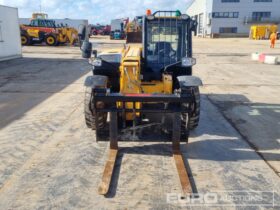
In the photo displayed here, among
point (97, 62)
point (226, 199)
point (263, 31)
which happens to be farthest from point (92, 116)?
point (263, 31)

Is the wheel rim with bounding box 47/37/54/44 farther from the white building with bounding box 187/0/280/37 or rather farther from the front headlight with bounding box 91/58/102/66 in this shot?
the white building with bounding box 187/0/280/37

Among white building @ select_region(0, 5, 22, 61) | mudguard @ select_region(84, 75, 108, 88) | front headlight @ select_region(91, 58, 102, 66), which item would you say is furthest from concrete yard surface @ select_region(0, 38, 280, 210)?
white building @ select_region(0, 5, 22, 61)

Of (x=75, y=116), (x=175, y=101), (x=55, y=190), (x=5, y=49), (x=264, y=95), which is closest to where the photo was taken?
(x=55, y=190)

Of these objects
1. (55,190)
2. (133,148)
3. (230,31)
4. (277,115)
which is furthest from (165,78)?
(230,31)

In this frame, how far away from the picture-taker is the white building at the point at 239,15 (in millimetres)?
60312

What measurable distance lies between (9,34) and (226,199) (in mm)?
18769

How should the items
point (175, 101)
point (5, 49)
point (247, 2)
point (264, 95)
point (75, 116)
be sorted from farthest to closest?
point (247, 2) → point (5, 49) → point (264, 95) → point (75, 116) → point (175, 101)

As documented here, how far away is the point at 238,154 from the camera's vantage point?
17.2ft

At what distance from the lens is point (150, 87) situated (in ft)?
19.2

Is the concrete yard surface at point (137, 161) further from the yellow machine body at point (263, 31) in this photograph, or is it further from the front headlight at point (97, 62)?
the yellow machine body at point (263, 31)

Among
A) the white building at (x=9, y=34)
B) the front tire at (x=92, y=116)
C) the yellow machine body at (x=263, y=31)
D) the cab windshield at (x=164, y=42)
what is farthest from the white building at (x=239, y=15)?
the front tire at (x=92, y=116)

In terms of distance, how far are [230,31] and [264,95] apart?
56.7 metres

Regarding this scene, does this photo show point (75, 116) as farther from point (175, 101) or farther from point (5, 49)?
point (5, 49)

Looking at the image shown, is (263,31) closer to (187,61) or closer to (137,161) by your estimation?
(187,61)
